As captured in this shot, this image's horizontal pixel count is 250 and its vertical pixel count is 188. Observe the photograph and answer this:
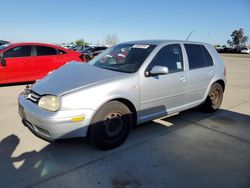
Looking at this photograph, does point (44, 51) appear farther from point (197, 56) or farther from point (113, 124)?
point (113, 124)

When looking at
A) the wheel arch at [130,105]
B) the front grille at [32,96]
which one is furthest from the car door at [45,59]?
the wheel arch at [130,105]

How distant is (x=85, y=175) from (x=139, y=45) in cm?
241

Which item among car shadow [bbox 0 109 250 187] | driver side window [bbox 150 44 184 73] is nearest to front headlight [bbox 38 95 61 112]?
car shadow [bbox 0 109 250 187]

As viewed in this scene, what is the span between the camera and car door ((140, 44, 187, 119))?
371 centimetres

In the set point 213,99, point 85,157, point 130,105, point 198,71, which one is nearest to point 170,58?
point 198,71

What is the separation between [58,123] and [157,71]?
164 centimetres

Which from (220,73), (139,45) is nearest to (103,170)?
(139,45)

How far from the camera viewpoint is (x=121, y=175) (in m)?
2.84

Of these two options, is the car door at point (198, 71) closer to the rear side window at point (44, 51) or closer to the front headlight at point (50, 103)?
the front headlight at point (50, 103)

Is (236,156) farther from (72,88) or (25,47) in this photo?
(25,47)

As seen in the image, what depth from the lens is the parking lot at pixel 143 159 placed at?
2.74m

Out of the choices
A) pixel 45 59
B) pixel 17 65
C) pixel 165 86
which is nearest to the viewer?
pixel 165 86

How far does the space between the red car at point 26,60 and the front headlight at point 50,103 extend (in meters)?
5.32

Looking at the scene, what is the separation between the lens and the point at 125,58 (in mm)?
4086
